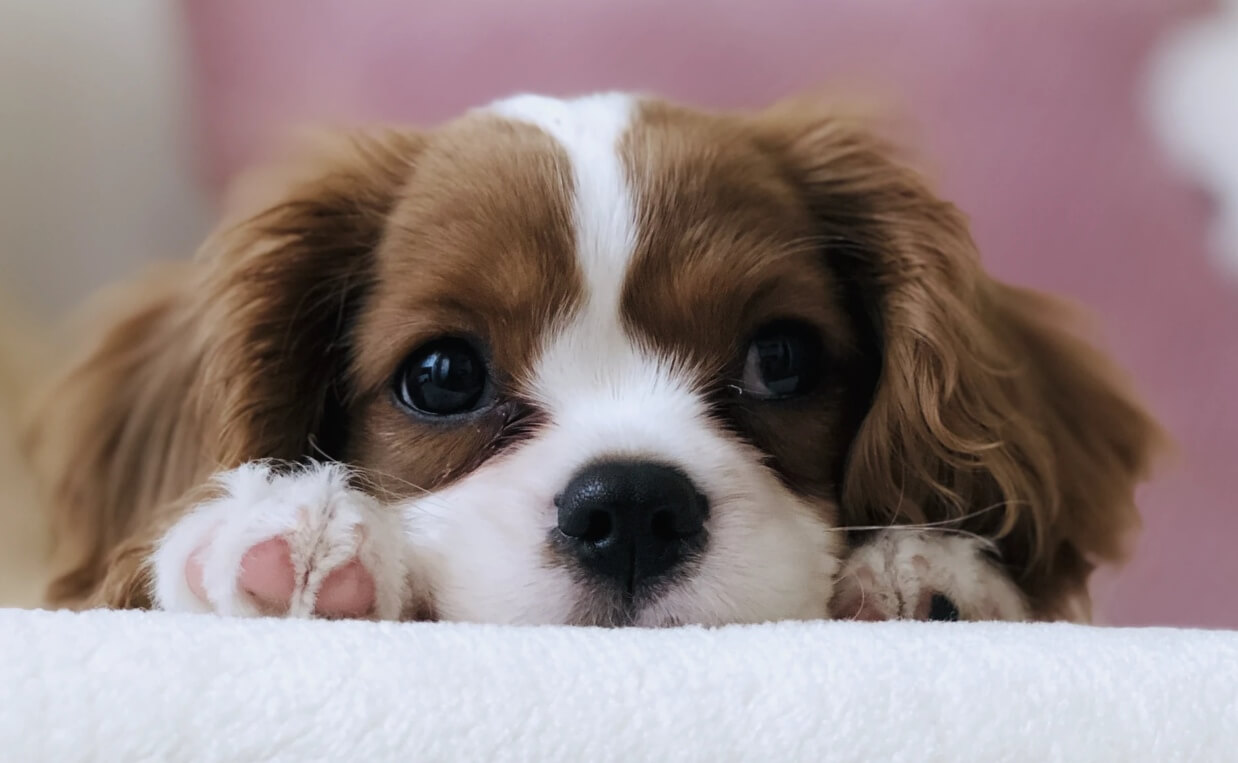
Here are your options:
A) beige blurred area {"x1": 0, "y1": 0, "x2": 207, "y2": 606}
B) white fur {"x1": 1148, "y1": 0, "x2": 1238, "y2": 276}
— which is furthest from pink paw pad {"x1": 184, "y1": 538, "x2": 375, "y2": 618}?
white fur {"x1": 1148, "y1": 0, "x2": 1238, "y2": 276}

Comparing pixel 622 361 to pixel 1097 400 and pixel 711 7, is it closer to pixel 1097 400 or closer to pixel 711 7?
pixel 1097 400

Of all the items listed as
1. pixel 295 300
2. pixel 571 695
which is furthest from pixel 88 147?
pixel 571 695

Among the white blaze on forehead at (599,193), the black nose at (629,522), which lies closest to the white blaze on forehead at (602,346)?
the white blaze on forehead at (599,193)

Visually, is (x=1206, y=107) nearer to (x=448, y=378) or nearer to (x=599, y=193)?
(x=599, y=193)

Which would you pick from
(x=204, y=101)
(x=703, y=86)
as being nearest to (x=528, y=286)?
(x=703, y=86)

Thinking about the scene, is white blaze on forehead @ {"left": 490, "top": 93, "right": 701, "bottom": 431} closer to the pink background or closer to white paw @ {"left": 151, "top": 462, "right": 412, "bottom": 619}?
white paw @ {"left": 151, "top": 462, "right": 412, "bottom": 619}

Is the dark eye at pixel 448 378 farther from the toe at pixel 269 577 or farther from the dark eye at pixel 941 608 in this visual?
the dark eye at pixel 941 608

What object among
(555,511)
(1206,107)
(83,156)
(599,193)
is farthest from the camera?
(83,156)
